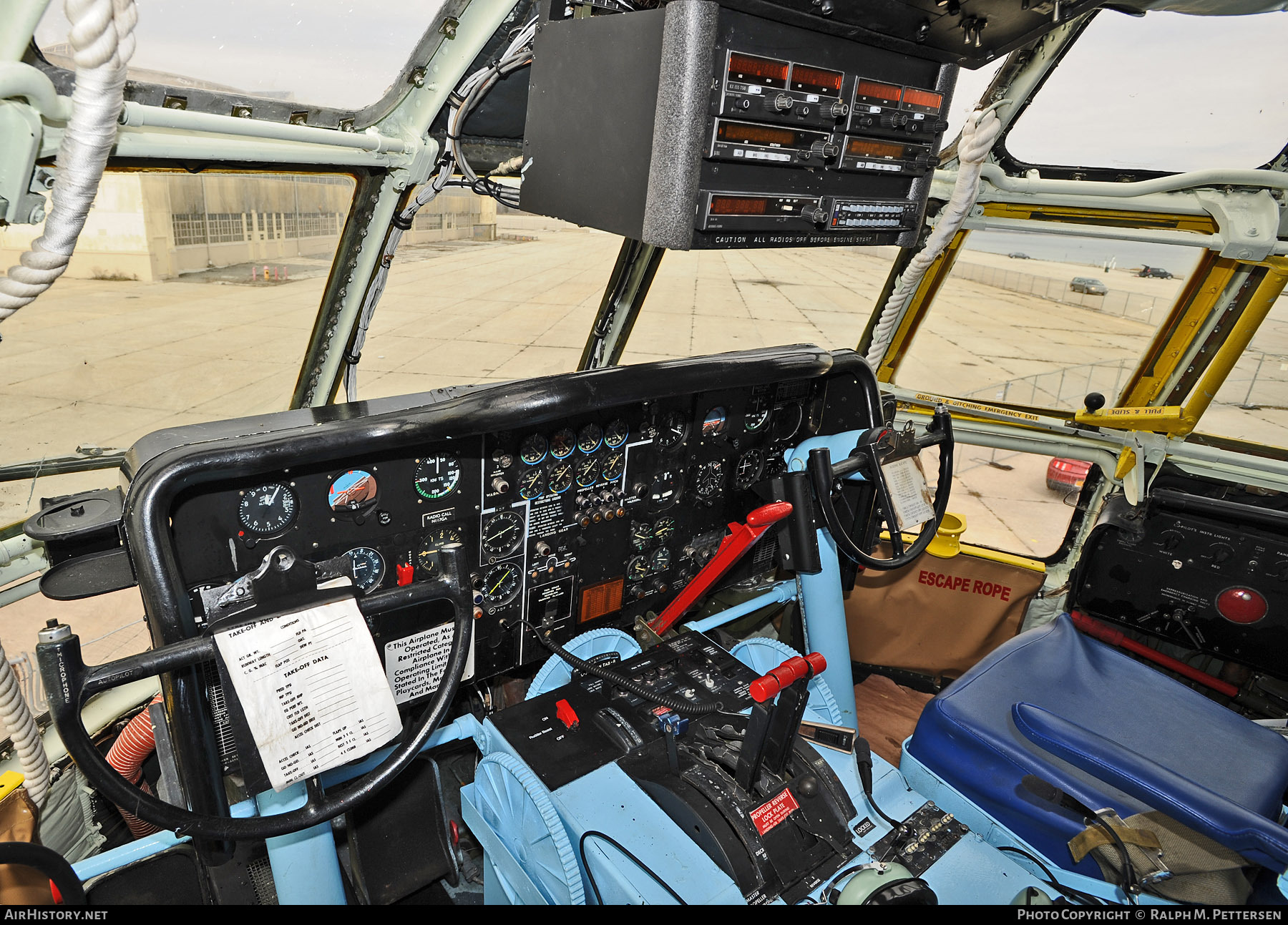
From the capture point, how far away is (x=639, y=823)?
1464 millimetres

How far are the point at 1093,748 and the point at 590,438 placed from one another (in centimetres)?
137

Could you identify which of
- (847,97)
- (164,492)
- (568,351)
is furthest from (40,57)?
(568,351)

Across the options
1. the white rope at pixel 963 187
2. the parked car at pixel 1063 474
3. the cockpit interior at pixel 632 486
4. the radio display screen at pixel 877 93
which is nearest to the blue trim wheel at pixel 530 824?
the cockpit interior at pixel 632 486

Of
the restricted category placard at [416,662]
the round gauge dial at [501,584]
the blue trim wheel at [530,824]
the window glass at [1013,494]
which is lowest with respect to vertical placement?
the window glass at [1013,494]

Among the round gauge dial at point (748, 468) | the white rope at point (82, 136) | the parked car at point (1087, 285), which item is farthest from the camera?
the parked car at point (1087, 285)

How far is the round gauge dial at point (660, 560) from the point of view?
7.62 ft

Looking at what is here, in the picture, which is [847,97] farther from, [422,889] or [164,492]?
[422,889]

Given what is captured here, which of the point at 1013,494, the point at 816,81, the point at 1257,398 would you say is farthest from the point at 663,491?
the point at 1013,494

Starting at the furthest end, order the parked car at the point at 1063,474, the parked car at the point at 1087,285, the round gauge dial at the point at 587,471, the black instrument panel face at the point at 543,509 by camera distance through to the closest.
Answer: the parked car at the point at 1063,474 < the parked car at the point at 1087,285 < the round gauge dial at the point at 587,471 < the black instrument panel face at the point at 543,509

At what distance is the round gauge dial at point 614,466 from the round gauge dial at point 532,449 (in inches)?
8.6

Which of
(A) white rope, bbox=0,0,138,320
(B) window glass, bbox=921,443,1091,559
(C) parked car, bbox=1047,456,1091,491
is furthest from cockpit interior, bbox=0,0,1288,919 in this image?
(C) parked car, bbox=1047,456,1091,491

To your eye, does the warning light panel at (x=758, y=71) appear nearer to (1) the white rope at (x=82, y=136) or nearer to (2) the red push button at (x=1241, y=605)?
(1) the white rope at (x=82, y=136)

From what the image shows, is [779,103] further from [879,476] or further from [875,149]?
[879,476]
